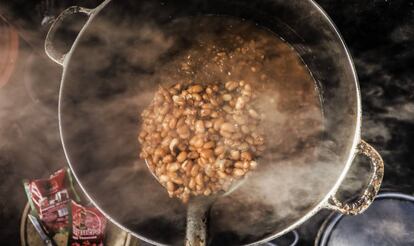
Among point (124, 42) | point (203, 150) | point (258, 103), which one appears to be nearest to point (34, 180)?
point (124, 42)

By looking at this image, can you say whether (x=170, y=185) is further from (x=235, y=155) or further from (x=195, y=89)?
(x=195, y=89)

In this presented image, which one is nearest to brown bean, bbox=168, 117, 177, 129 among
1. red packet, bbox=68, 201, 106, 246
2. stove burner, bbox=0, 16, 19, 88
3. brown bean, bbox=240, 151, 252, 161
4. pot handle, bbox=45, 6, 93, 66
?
brown bean, bbox=240, 151, 252, 161

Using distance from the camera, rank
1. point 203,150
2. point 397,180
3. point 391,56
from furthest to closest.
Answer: point 397,180
point 391,56
point 203,150

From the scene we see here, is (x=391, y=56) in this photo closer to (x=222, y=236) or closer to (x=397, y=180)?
(x=397, y=180)

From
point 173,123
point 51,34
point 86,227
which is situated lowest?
point 86,227

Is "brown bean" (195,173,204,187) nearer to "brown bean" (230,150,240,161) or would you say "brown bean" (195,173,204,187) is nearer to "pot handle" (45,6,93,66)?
"brown bean" (230,150,240,161)

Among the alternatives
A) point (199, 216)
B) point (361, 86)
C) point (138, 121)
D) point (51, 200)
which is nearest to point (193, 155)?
point (199, 216)
